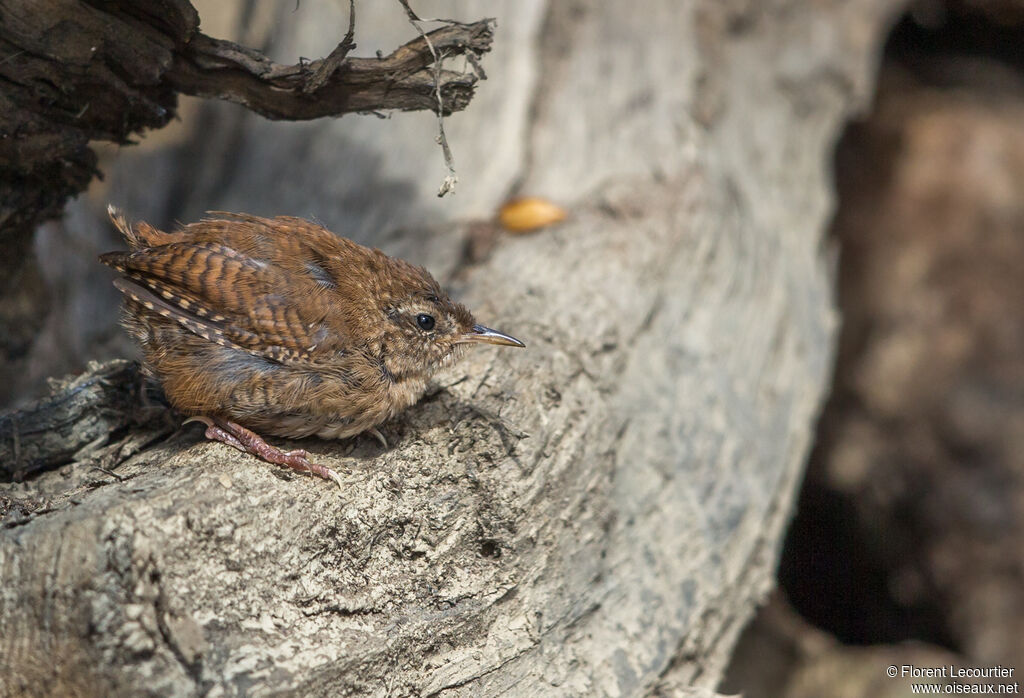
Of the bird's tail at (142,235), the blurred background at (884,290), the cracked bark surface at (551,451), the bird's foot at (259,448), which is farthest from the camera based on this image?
the blurred background at (884,290)

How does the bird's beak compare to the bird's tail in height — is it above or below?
below

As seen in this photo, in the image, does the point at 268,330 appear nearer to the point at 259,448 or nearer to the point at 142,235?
the point at 259,448

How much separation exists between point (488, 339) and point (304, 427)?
787mm

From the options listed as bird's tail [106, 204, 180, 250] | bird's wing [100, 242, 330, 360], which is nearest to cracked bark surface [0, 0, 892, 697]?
bird's wing [100, 242, 330, 360]

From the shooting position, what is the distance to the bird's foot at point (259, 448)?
3279 millimetres

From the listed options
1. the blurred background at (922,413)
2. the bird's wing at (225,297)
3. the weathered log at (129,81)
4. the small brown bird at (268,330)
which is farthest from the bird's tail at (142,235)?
the blurred background at (922,413)

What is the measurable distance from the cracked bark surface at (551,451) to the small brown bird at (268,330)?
18 centimetres

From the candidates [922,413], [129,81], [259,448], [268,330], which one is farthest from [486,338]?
[922,413]

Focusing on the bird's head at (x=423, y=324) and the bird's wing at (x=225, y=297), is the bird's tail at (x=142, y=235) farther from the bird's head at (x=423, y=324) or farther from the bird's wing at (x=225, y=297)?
the bird's head at (x=423, y=324)

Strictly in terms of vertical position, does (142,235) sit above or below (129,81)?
below

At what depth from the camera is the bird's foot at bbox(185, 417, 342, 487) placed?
3.28m

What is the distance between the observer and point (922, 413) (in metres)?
6.09

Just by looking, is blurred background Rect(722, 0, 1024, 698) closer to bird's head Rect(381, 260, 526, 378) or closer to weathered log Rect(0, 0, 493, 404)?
bird's head Rect(381, 260, 526, 378)

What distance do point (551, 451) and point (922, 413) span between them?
3.44m
